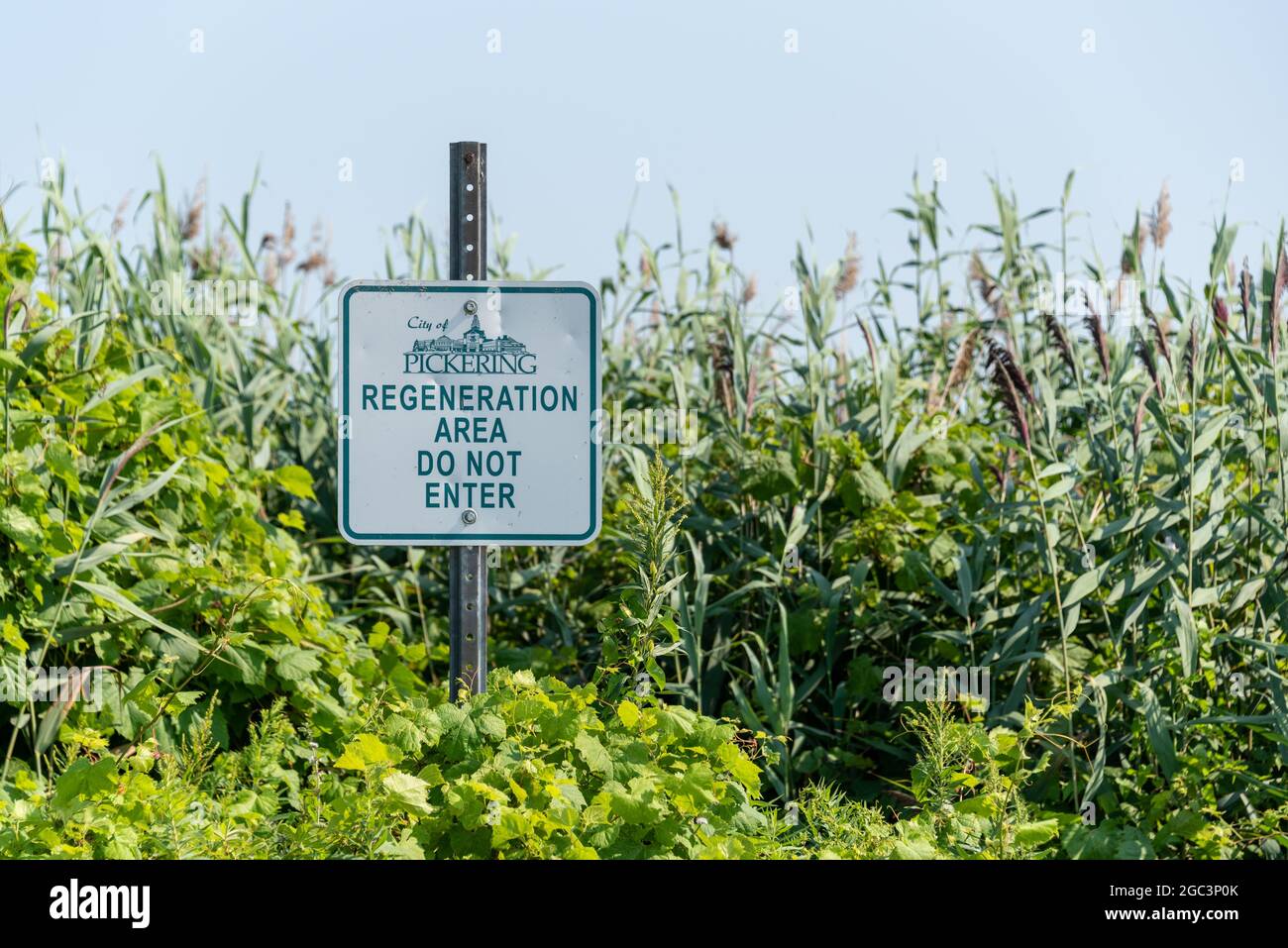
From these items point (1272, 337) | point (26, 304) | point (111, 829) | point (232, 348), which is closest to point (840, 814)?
point (111, 829)

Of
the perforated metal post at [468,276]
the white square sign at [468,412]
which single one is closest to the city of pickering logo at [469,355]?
the white square sign at [468,412]

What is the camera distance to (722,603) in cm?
388

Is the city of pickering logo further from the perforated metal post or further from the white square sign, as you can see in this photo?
the perforated metal post

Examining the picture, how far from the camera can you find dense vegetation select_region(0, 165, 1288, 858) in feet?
8.36

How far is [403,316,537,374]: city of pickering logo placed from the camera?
262 centimetres

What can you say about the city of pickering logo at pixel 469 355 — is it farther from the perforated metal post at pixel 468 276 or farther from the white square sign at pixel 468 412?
the perforated metal post at pixel 468 276

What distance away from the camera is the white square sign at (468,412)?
8.57 ft

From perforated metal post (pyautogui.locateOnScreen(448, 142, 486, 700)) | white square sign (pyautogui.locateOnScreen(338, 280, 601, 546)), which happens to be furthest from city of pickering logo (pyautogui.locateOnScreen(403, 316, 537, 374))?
perforated metal post (pyautogui.locateOnScreen(448, 142, 486, 700))

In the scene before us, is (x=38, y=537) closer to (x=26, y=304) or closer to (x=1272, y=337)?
(x=26, y=304)

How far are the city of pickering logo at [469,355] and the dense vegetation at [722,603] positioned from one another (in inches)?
16.7

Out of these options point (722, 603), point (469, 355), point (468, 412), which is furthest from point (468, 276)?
point (722, 603)

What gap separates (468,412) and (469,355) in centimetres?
12

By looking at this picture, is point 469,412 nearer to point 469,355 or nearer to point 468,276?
point 469,355
